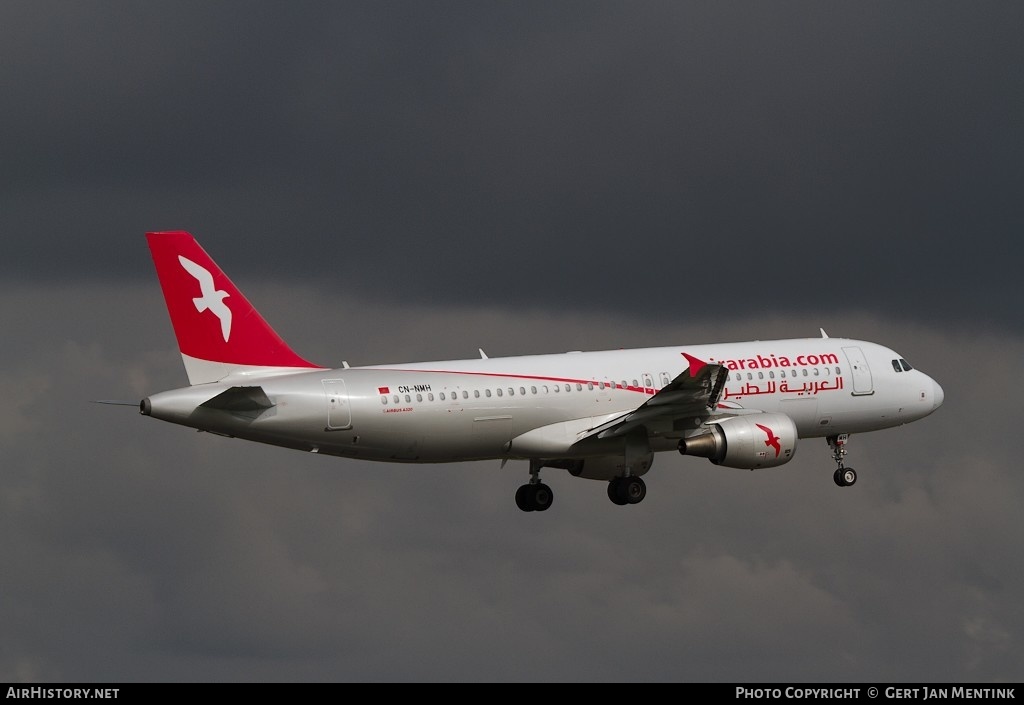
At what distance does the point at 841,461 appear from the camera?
81375 mm

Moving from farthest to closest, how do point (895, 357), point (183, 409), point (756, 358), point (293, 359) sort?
point (895, 357) < point (756, 358) < point (293, 359) < point (183, 409)

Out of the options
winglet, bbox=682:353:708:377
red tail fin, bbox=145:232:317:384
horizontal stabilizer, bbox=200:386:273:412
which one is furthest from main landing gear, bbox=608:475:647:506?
horizontal stabilizer, bbox=200:386:273:412

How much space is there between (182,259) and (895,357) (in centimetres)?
3308

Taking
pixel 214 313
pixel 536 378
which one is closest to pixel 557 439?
pixel 536 378

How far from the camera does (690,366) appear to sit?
6956 cm

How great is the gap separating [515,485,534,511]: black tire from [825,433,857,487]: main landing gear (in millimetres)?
13979

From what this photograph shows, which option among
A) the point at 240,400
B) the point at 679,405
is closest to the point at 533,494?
the point at 679,405

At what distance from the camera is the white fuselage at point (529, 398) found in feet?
225

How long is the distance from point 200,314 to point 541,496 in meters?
18.7

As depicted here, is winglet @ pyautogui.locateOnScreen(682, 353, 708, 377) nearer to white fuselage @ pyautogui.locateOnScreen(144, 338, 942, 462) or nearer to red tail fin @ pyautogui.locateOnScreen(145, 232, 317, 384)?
white fuselage @ pyautogui.locateOnScreen(144, 338, 942, 462)

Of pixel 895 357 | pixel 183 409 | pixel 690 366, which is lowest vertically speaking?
pixel 183 409

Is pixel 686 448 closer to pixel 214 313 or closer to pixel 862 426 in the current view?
pixel 862 426

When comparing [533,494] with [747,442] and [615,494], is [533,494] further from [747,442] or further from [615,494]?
[747,442]

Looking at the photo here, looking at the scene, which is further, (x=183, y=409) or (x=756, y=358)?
(x=756, y=358)
